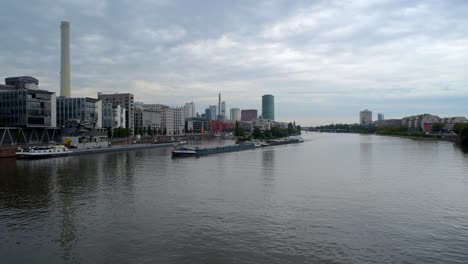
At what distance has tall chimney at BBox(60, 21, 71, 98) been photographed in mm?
51594

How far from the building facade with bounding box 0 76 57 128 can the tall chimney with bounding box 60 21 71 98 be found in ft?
37.3

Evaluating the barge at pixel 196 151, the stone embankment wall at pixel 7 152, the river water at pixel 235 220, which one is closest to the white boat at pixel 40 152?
the stone embankment wall at pixel 7 152

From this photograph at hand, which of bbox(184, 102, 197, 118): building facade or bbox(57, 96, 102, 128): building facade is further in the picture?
bbox(184, 102, 197, 118): building facade

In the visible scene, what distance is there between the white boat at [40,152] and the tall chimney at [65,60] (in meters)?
20.9

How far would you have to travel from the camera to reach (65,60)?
51.8 metres

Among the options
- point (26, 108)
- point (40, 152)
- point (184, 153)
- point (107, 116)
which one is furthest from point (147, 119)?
point (40, 152)

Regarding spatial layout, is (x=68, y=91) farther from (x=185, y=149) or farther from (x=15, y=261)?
(x=15, y=261)

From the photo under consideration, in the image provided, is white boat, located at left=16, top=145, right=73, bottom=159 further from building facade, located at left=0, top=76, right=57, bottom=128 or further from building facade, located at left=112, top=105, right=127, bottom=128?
building facade, located at left=112, top=105, right=127, bottom=128

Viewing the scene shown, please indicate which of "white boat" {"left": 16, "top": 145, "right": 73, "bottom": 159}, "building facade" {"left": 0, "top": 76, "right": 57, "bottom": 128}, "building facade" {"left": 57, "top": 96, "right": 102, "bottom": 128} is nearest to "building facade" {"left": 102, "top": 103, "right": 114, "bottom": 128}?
"building facade" {"left": 57, "top": 96, "right": 102, "bottom": 128}

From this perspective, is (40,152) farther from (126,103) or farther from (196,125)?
(196,125)

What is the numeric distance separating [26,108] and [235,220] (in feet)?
116

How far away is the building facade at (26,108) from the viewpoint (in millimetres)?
38156

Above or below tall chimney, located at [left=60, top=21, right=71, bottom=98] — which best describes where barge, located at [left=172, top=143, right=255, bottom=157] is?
below

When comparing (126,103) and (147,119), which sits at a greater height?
(126,103)
